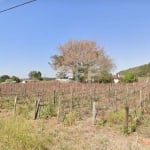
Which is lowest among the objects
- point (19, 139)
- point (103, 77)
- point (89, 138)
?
point (89, 138)

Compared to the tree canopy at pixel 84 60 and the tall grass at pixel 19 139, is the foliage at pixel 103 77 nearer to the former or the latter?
the tree canopy at pixel 84 60

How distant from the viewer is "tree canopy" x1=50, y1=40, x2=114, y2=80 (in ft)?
194

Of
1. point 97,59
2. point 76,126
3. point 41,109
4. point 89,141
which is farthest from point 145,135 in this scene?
point 97,59

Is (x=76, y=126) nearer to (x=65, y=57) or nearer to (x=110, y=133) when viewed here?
(x=110, y=133)

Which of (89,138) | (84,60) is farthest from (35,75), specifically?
(89,138)

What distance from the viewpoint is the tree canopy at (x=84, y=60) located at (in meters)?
59.3

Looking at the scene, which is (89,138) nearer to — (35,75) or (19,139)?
(19,139)

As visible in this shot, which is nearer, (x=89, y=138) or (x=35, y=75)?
(x=89, y=138)

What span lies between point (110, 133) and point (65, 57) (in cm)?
5088

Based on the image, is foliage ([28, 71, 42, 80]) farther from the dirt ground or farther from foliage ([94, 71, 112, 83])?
the dirt ground

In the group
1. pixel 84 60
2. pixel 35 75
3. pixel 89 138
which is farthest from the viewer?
pixel 35 75

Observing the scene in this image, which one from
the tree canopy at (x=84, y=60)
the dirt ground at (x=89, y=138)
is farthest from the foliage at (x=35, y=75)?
the dirt ground at (x=89, y=138)

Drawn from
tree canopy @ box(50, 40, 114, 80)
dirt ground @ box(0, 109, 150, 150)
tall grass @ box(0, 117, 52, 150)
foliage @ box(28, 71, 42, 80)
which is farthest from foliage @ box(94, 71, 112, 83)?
tall grass @ box(0, 117, 52, 150)

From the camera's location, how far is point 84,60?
59.8 metres
